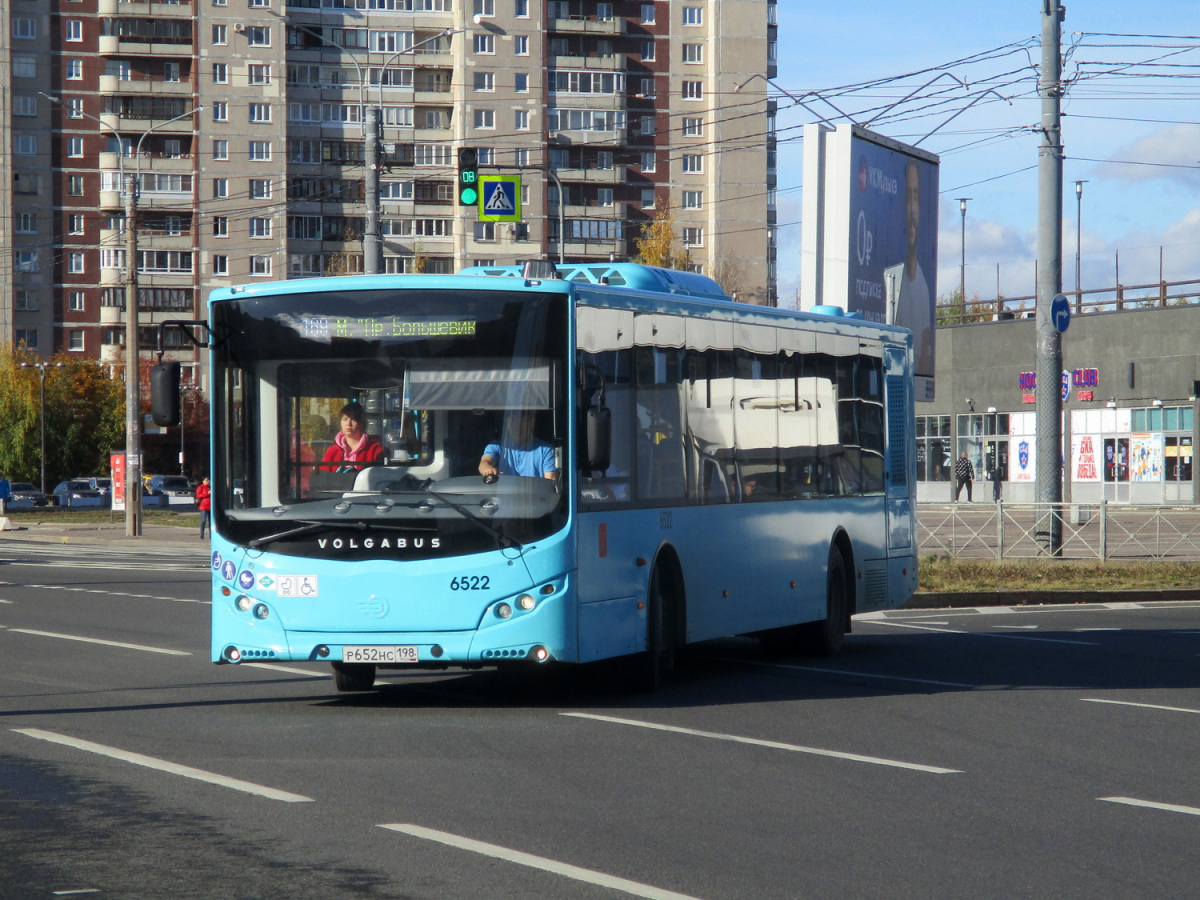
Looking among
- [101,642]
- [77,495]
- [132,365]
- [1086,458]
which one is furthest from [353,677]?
[77,495]

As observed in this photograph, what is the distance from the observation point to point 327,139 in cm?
9906

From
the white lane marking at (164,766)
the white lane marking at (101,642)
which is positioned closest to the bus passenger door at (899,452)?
the white lane marking at (101,642)

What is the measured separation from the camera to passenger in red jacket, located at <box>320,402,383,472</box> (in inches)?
438

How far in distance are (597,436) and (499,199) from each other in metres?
17.5

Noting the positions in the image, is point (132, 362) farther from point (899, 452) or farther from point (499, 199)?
point (899, 452)

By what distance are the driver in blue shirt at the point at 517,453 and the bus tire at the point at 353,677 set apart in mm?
2075

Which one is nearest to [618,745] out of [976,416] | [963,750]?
[963,750]

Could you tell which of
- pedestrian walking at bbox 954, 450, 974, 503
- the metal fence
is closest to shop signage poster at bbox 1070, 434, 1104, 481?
pedestrian walking at bbox 954, 450, 974, 503

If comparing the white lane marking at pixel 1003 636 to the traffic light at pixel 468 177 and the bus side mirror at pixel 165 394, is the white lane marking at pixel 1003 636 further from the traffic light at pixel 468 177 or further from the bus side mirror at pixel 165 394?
the traffic light at pixel 468 177

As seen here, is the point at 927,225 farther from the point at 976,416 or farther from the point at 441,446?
the point at 976,416

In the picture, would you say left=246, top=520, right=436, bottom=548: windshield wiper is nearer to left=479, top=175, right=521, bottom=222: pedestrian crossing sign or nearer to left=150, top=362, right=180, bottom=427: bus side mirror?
left=150, top=362, right=180, bottom=427: bus side mirror

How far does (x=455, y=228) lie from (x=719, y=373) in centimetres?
8805

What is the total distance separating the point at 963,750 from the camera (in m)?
9.75

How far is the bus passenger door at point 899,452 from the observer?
17250mm
